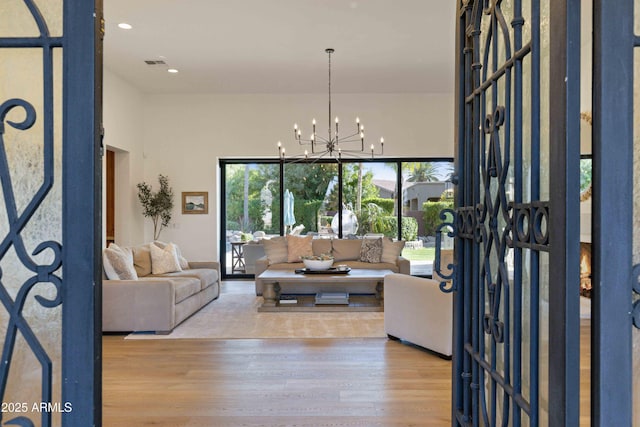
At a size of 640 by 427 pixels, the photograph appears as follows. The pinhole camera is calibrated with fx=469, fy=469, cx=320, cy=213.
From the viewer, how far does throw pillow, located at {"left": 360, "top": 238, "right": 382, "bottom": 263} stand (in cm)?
726

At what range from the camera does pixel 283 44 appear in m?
5.91

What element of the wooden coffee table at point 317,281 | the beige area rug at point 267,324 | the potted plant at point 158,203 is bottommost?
the beige area rug at point 267,324

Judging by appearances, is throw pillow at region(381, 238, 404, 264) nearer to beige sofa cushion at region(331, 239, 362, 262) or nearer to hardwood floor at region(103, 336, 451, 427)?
beige sofa cushion at region(331, 239, 362, 262)

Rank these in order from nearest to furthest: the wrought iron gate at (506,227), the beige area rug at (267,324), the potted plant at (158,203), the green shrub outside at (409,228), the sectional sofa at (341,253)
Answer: the wrought iron gate at (506,227) < the beige area rug at (267,324) < the sectional sofa at (341,253) < the potted plant at (158,203) < the green shrub outside at (409,228)

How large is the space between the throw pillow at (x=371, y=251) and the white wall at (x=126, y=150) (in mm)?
3991

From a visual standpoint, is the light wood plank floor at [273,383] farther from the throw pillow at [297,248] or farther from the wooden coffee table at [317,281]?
the throw pillow at [297,248]

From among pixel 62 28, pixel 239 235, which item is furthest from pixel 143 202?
pixel 62 28

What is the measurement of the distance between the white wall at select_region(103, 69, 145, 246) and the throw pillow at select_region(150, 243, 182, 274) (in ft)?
6.10

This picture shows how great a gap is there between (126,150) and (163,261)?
2.70 meters

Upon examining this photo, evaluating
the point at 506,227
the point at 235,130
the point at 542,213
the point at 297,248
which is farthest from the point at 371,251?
the point at 542,213

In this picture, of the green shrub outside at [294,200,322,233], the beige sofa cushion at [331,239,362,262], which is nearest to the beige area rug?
the beige sofa cushion at [331,239,362,262]

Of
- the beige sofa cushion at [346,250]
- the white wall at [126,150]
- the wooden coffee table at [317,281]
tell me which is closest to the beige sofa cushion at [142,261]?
the wooden coffee table at [317,281]

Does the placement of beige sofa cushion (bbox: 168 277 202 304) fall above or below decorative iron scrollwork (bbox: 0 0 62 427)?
below

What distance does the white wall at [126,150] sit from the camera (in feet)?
24.3
